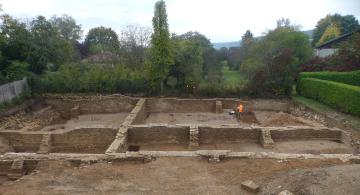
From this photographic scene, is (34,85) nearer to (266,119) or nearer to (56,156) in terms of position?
(56,156)

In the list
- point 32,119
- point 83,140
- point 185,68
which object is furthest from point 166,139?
point 185,68

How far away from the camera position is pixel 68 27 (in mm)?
53781

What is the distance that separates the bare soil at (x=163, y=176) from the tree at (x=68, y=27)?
46220mm

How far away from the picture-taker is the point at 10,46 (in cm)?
2320

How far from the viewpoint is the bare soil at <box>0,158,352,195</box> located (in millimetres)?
8812

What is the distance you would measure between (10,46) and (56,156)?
1565 cm

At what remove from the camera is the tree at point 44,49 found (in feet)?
77.8

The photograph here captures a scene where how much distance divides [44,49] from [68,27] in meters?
32.0

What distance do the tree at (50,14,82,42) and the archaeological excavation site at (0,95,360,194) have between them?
34.0 meters

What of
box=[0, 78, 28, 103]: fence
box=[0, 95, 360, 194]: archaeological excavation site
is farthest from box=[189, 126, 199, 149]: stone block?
box=[0, 78, 28, 103]: fence

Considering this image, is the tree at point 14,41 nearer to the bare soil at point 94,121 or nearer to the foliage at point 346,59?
the bare soil at point 94,121

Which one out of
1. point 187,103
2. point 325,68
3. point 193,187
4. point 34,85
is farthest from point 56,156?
point 325,68

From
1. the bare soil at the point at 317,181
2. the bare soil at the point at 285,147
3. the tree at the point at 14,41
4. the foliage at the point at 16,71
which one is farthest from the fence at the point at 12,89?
the bare soil at the point at 317,181

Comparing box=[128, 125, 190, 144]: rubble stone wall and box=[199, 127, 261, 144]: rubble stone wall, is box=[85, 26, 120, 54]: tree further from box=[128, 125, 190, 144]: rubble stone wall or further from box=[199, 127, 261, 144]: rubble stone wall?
box=[199, 127, 261, 144]: rubble stone wall
